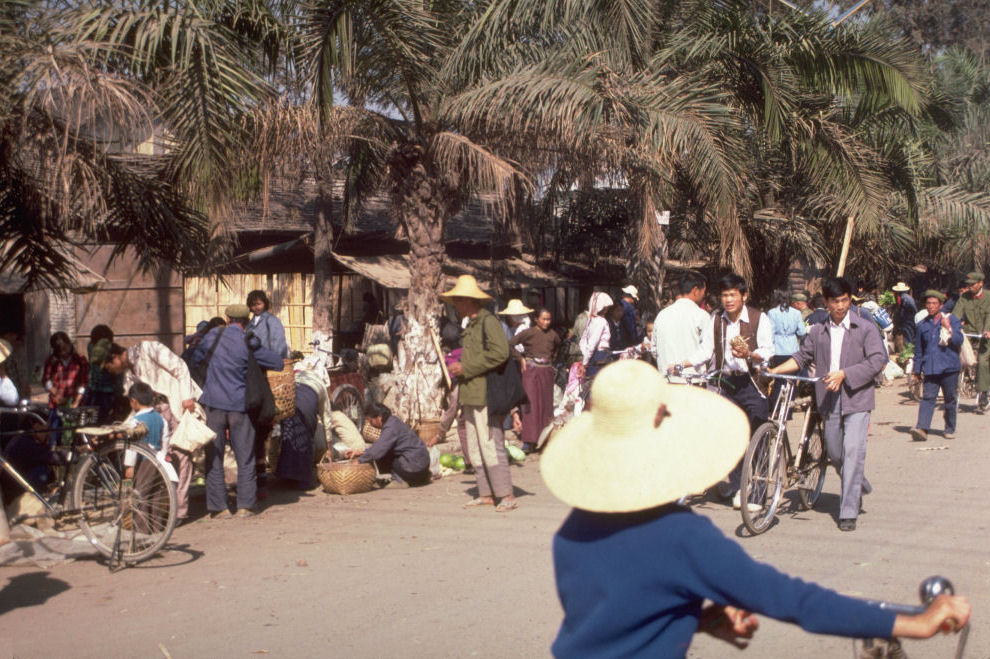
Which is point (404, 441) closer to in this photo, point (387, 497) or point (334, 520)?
point (387, 497)

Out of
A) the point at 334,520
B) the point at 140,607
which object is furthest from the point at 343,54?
the point at 140,607

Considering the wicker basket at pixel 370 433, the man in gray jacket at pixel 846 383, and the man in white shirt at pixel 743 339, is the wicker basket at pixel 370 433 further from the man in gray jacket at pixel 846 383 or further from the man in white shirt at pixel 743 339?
the man in gray jacket at pixel 846 383

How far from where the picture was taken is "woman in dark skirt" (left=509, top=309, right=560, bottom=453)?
40.9 ft

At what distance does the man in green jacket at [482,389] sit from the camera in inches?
341

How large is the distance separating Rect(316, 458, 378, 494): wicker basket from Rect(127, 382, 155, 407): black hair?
1959 millimetres

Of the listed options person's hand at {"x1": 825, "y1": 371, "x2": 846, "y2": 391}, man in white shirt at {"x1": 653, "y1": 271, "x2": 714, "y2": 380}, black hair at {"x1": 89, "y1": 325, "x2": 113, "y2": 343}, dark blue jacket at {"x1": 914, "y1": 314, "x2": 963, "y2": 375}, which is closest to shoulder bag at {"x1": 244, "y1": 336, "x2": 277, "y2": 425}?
black hair at {"x1": 89, "y1": 325, "x2": 113, "y2": 343}

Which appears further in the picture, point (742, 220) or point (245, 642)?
→ point (742, 220)

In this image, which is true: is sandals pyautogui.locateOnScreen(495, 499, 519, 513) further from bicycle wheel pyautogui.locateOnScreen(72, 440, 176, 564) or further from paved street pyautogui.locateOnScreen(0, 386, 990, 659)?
bicycle wheel pyautogui.locateOnScreen(72, 440, 176, 564)

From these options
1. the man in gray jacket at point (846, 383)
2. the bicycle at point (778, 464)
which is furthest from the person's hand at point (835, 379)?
the bicycle at point (778, 464)

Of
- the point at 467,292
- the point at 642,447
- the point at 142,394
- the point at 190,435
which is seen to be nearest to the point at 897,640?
the point at 642,447

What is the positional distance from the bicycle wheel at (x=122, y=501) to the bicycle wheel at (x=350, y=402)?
5.98 m

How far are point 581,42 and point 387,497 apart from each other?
7.04 m

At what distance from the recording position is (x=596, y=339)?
12930mm

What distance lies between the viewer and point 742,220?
20.7 m
